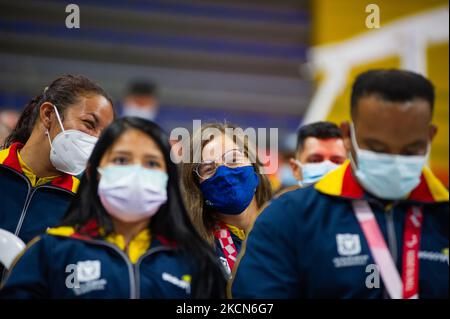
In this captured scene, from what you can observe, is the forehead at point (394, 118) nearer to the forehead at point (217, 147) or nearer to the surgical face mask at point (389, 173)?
the surgical face mask at point (389, 173)

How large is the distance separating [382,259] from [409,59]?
5.83 metres

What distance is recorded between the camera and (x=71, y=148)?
120 inches

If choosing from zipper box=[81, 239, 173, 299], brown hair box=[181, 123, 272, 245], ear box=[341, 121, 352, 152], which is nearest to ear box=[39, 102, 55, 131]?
brown hair box=[181, 123, 272, 245]

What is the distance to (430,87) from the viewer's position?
94.7 inches

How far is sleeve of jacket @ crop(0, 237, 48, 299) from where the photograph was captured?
220 centimetres

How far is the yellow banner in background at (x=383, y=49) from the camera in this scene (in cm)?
781

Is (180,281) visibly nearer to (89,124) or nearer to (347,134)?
(347,134)

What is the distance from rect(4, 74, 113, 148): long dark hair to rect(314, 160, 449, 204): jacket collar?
1.25 metres

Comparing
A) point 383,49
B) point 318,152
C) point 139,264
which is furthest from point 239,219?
point 383,49

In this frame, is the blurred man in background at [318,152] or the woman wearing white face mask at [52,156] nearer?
the woman wearing white face mask at [52,156]

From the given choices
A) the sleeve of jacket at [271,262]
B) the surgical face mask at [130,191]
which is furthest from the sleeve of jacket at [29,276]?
the sleeve of jacket at [271,262]

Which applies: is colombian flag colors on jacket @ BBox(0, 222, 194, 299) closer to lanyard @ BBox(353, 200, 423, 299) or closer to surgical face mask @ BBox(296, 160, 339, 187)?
lanyard @ BBox(353, 200, 423, 299)

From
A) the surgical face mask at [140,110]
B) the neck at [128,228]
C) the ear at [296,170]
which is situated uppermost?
the surgical face mask at [140,110]
